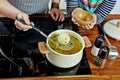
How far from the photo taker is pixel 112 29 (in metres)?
1.33

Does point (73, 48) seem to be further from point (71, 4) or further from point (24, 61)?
point (71, 4)

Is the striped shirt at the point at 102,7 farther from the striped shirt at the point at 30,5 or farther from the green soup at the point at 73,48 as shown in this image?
the green soup at the point at 73,48

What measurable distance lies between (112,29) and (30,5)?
0.48 meters

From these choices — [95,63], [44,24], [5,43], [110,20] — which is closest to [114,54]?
[95,63]

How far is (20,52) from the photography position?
1.14 meters

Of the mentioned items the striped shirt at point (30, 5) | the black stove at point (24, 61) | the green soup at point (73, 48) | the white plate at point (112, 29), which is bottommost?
the black stove at point (24, 61)

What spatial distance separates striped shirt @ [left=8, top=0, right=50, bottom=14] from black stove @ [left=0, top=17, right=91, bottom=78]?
198 mm

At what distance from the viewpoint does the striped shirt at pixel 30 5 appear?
137cm

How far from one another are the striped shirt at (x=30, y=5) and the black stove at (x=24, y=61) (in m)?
0.20

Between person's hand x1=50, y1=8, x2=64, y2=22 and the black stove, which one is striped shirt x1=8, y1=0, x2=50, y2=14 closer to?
person's hand x1=50, y1=8, x2=64, y2=22

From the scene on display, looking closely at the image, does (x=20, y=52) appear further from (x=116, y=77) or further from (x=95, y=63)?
(x=116, y=77)

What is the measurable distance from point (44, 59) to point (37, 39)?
136 mm

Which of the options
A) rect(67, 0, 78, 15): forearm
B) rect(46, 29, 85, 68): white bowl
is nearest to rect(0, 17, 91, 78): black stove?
rect(46, 29, 85, 68): white bowl

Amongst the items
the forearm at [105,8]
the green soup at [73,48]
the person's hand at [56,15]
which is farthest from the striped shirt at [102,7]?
the green soup at [73,48]
